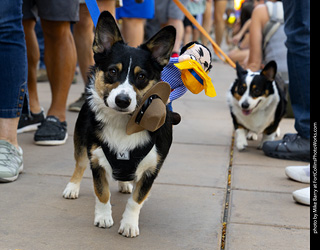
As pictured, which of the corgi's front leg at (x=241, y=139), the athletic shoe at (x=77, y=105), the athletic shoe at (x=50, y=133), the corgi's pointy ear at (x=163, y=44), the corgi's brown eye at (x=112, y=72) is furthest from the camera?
the athletic shoe at (x=77, y=105)

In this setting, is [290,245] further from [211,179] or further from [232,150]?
[232,150]

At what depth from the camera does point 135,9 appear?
6.21 m

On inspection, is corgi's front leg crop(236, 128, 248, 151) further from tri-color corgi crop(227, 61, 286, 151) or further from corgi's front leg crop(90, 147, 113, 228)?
corgi's front leg crop(90, 147, 113, 228)

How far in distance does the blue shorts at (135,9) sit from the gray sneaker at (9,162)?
306 cm

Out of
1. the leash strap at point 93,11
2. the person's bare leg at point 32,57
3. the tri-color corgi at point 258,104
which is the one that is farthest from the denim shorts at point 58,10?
the tri-color corgi at point 258,104

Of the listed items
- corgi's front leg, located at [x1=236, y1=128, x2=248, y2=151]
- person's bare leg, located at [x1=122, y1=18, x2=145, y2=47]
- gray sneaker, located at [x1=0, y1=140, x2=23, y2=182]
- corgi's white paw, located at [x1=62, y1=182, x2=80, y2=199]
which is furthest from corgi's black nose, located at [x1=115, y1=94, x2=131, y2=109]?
person's bare leg, located at [x1=122, y1=18, x2=145, y2=47]

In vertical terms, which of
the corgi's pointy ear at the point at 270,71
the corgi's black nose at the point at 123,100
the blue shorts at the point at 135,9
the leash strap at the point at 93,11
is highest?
the leash strap at the point at 93,11

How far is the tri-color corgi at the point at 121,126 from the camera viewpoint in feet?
8.63

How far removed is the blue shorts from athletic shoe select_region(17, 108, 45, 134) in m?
1.89

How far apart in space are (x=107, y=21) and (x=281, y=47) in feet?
14.3

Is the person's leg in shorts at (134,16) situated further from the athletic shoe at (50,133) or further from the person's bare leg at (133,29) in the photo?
the athletic shoe at (50,133)

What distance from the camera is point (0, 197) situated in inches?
124

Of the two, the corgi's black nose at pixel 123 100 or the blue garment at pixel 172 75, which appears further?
the blue garment at pixel 172 75

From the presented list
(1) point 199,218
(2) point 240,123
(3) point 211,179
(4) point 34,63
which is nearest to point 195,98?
(2) point 240,123
